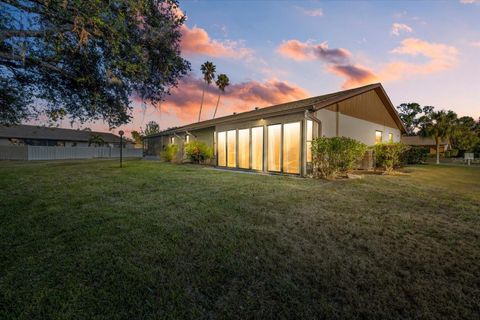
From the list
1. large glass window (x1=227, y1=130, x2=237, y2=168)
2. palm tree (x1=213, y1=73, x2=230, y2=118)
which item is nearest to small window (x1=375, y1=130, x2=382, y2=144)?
large glass window (x1=227, y1=130, x2=237, y2=168)

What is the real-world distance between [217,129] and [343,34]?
28.2 feet

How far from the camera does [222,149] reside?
12703 millimetres

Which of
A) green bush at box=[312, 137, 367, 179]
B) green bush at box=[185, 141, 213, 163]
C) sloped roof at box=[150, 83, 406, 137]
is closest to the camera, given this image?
green bush at box=[312, 137, 367, 179]

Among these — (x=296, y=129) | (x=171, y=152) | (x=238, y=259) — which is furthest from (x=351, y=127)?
(x=171, y=152)

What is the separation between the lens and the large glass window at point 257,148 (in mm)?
10324

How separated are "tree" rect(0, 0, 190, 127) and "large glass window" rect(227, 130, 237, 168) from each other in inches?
232

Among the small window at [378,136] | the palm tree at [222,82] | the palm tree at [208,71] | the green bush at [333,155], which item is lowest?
the green bush at [333,155]

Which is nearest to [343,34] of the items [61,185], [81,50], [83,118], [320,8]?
A: [320,8]

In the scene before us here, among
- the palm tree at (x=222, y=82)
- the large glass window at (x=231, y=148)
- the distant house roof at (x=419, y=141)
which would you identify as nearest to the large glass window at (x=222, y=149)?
the large glass window at (x=231, y=148)

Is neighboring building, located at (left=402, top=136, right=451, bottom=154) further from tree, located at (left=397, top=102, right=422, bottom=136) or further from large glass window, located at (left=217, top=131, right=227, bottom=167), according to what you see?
large glass window, located at (left=217, top=131, right=227, bottom=167)

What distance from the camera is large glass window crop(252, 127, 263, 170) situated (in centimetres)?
1032

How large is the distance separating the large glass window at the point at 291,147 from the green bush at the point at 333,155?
27.4 inches

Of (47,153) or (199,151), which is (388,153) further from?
(47,153)

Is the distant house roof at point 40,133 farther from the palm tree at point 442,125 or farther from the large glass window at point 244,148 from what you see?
the palm tree at point 442,125
